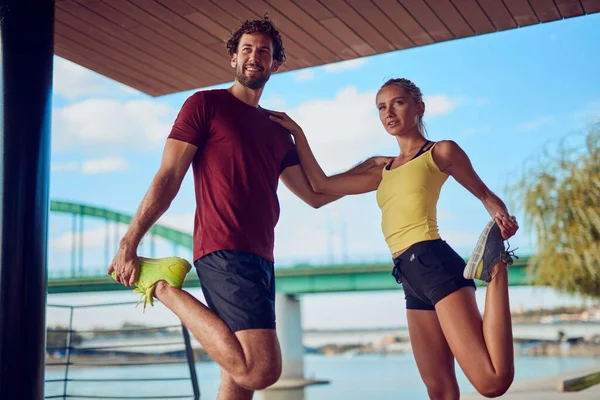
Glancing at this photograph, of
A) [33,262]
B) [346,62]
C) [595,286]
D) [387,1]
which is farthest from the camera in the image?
[595,286]

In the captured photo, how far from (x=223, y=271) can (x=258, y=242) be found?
0.14 meters

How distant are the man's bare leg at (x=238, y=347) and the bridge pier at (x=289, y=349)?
54.2 ft

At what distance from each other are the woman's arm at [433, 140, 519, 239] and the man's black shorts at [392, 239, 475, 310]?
0.64ft

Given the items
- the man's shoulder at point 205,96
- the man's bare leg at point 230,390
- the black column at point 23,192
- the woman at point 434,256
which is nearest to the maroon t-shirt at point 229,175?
the man's shoulder at point 205,96

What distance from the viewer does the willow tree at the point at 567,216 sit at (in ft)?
39.2

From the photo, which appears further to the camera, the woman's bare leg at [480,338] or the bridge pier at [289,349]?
the bridge pier at [289,349]

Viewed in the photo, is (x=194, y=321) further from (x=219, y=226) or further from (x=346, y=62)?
(x=346, y=62)

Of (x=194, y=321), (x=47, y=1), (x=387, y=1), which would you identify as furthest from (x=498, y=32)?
(x=194, y=321)

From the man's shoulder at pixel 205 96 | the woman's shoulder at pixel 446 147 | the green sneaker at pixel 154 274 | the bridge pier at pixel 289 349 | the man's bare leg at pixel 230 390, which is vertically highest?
the man's shoulder at pixel 205 96

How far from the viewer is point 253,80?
2422 millimetres

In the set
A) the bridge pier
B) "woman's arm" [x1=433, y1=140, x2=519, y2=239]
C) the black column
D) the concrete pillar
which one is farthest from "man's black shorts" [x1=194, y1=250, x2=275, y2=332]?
the concrete pillar

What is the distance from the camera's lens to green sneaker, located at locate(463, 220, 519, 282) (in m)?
2.28

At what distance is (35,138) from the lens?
2.87 meters

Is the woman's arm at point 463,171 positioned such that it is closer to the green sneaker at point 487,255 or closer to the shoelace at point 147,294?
the green sneaker at point 487,255
